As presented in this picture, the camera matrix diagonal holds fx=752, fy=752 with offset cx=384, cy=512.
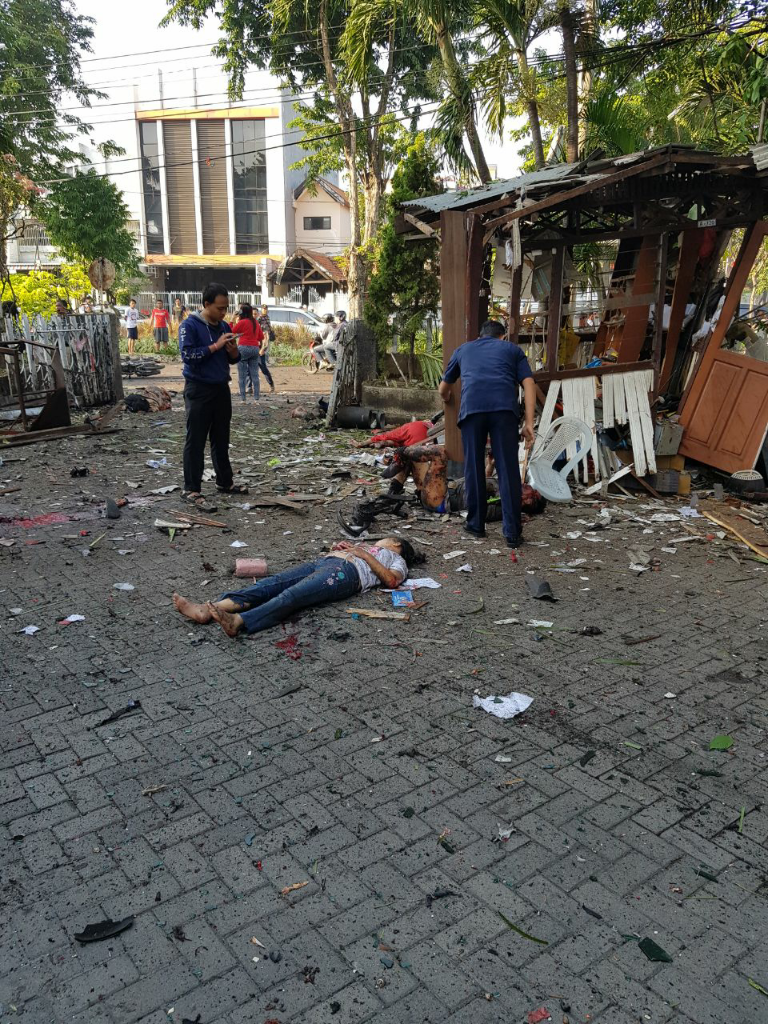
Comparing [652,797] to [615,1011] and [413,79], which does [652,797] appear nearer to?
[615,1011]

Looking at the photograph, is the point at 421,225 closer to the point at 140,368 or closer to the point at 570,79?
the point at 570,79

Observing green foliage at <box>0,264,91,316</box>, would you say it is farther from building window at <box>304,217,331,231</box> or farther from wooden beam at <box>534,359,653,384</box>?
building window at <box>304,217,331,231</box>

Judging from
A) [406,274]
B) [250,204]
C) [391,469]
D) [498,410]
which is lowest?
[391,469]

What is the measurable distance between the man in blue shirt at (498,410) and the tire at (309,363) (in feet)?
61.1

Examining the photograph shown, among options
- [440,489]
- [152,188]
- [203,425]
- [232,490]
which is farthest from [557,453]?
[152,188]

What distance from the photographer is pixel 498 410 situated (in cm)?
624

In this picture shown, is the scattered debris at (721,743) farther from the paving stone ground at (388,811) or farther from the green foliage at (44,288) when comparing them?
the green foliage at (44,288)

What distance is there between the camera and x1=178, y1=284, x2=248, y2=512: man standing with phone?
7.32 meters

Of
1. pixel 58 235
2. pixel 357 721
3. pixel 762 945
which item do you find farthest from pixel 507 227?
pixel 58 235

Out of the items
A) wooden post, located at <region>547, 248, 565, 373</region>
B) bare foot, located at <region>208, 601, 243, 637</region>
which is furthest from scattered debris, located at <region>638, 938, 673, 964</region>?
wooden post, located at <region>547, 248, 565, 373</region>

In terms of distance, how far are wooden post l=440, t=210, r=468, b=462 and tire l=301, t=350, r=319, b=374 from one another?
52.7 ft

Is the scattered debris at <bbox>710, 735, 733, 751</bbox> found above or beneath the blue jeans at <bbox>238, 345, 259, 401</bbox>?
beneath

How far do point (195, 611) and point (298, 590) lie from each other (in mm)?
633

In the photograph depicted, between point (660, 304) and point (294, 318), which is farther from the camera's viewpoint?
point (294, 318)
